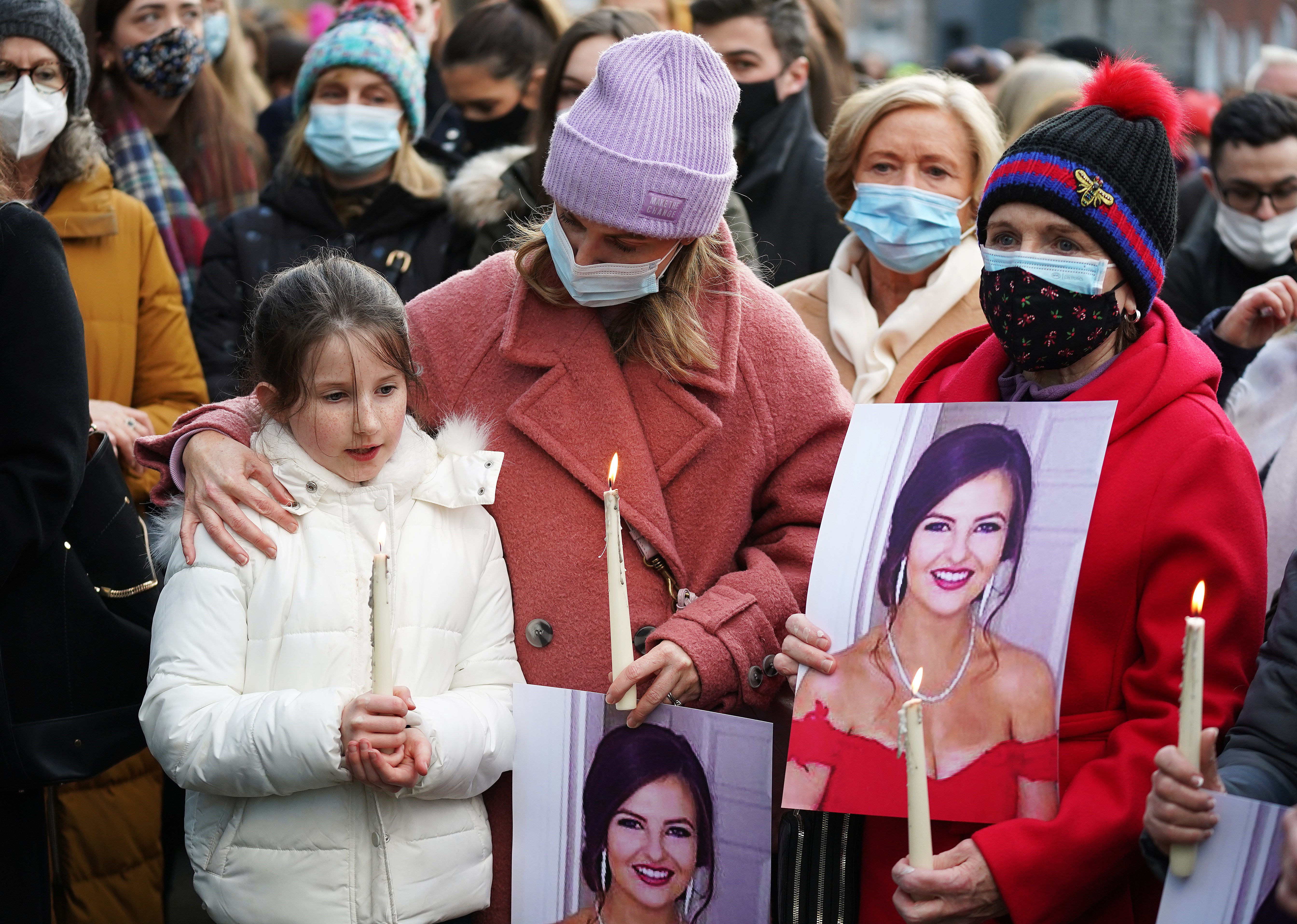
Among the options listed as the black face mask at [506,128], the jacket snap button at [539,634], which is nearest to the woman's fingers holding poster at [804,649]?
the jacket snap button at [539,634]

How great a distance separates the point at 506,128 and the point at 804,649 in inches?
156

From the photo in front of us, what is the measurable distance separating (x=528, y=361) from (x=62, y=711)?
1.34 m

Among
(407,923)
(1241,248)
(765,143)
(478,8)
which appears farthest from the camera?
(478,8)

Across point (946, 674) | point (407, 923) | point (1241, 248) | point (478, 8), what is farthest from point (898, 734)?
point (478, 8)

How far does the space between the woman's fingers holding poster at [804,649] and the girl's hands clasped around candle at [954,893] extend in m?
0.37

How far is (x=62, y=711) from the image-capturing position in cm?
312

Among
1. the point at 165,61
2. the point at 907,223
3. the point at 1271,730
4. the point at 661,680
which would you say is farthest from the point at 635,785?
the point at 165,61

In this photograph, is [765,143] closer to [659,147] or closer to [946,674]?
[659,147]

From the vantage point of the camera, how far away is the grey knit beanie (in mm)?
3881

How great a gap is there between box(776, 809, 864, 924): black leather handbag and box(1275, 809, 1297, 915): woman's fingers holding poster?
814mm

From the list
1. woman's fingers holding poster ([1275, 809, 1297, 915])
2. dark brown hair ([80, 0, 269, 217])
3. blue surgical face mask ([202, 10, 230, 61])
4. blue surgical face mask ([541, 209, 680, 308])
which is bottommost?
woman's fingers holding poster ([1275, 809, 1297, 915])

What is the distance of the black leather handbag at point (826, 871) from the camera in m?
2.57

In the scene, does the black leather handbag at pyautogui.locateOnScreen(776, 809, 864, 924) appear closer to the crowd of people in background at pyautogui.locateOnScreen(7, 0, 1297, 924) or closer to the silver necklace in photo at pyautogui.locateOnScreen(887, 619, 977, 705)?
the crowd of people in background at pyautogui.locateOnScreen(7, 0, 1297, 924)

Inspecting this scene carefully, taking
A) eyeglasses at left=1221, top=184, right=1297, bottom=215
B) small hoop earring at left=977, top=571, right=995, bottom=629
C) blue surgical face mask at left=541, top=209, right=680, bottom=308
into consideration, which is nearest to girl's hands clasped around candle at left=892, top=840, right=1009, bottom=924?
small hoop earring at left=977, top=571, right=995, bottom=629
